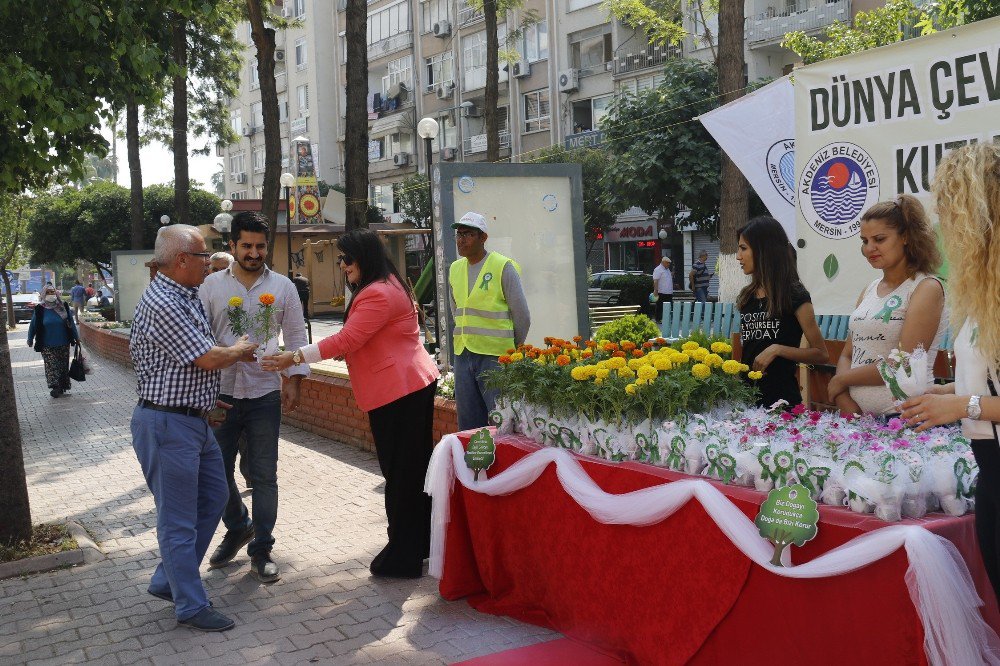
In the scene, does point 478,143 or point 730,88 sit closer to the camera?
point 730,88

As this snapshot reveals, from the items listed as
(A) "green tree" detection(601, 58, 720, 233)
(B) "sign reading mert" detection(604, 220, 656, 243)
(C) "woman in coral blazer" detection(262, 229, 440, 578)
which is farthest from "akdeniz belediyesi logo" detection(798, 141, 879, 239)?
(B) "sign reading mert" detection(604, 220, 656, 243)

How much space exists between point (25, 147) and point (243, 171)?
228ft

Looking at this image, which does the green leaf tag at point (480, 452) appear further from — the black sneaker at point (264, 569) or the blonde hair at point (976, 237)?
the blonde hair at point (976, 237)

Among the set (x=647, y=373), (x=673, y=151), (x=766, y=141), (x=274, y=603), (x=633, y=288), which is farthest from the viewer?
(x=633, y=288)

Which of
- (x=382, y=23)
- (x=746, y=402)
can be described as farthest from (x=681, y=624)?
(x=382, y=23)

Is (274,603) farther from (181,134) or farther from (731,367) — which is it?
A: (181,134)

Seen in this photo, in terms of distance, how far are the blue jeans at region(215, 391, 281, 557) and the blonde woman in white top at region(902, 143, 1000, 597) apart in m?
3.76

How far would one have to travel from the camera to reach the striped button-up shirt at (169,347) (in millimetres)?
4422

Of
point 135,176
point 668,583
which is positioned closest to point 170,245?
point 668,583

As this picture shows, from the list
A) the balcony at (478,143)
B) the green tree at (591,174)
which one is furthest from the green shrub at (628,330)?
the balcony at (478,143)

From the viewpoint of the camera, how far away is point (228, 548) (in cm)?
572

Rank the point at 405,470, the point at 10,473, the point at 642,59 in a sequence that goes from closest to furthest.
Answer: the point at 405,470
the point at 10,473
the point at 642,59

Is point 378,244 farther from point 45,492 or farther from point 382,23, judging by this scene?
point 382,23

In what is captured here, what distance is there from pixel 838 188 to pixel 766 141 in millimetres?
1971
